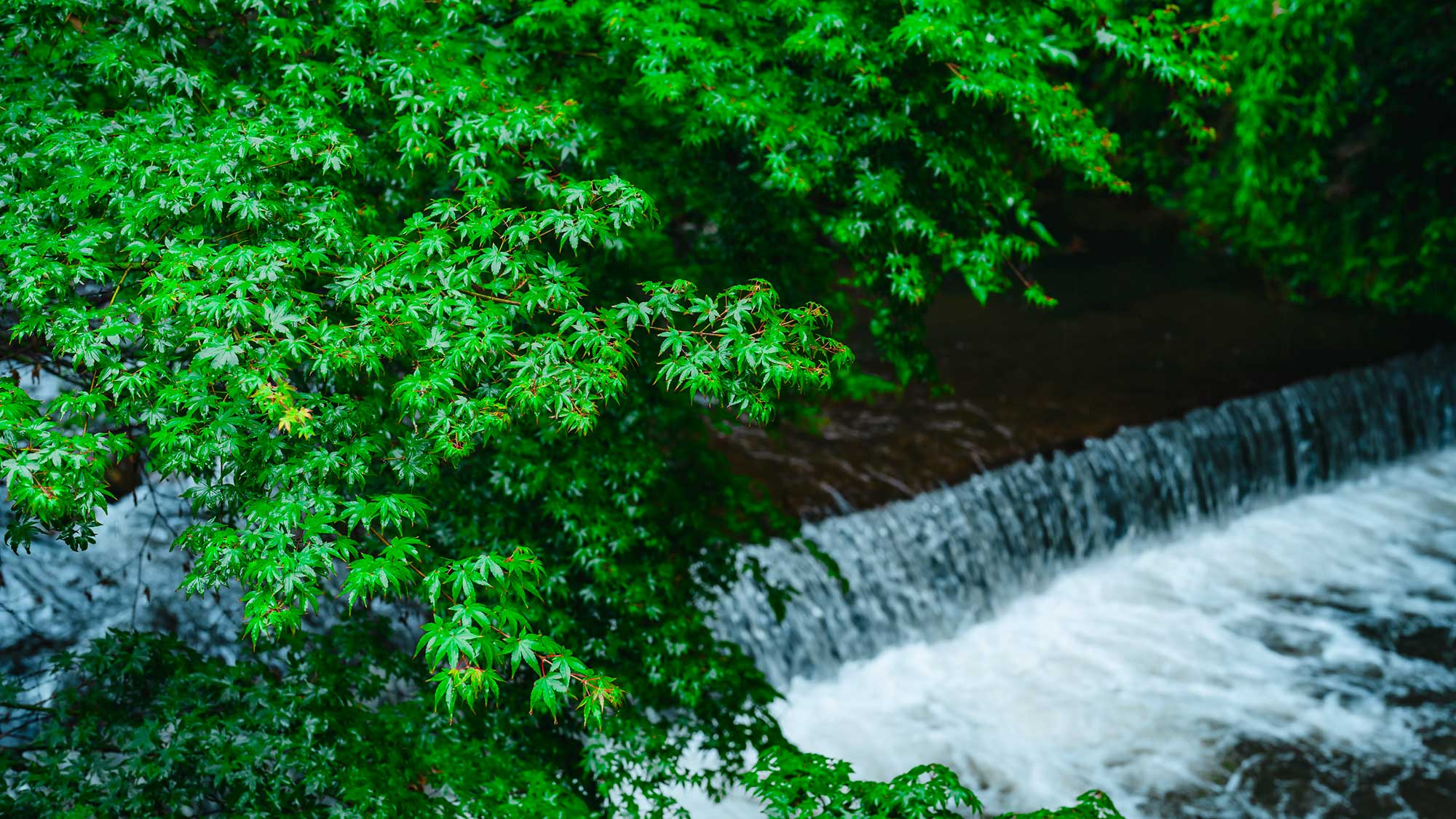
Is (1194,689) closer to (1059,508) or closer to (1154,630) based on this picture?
(1154,630)

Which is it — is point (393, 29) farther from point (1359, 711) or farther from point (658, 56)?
point (1359, 711)

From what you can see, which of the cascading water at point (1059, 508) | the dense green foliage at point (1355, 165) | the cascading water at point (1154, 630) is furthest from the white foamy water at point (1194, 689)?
the dense green foliage at point (1355, 165)

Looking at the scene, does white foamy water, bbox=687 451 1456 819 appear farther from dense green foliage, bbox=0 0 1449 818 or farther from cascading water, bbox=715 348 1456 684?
dense green foliage, bbox=0 0 1449 818

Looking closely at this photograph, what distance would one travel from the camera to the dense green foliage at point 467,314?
2.72 metres

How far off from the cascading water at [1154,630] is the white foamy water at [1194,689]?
0.02 metres

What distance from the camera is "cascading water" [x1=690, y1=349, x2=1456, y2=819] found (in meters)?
7.06

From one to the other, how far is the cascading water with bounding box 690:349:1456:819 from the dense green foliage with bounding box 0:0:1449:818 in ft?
7.48

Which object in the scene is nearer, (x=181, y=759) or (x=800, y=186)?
(x=181, y=759)

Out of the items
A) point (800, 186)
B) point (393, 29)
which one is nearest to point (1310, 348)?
point (800, 186)

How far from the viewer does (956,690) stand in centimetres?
776

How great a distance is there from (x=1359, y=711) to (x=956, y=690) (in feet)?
9.21

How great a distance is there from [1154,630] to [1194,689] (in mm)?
785

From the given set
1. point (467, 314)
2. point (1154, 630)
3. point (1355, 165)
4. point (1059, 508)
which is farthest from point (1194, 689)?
point (467, 314)

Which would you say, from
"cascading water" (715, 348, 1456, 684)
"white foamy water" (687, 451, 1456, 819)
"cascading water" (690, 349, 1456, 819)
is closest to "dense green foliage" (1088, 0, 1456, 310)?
"cascading water" (715, 348, 1456, 684)
